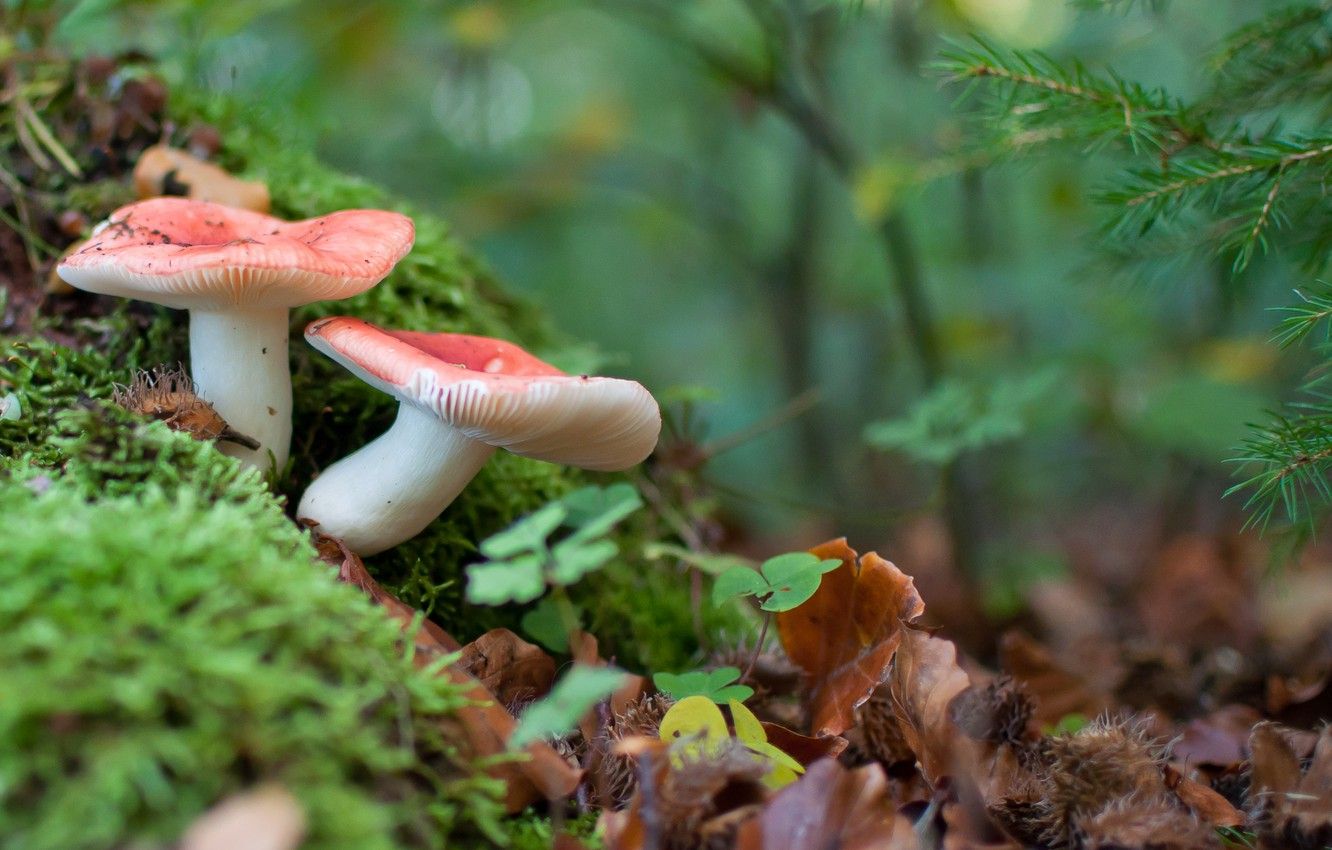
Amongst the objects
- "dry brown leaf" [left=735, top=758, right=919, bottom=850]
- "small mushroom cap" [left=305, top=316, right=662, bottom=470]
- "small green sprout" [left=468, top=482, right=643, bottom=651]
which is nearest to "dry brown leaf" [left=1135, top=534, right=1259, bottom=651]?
"dry brown leaf" [left=735, top=758, right=919, bottom=850]

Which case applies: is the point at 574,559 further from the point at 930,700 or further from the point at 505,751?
the point at 930,700

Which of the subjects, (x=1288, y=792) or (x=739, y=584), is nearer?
(x=1288, y=792)

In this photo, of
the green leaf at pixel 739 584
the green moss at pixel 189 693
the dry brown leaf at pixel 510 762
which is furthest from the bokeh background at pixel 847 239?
the green moss at pixel 189 693

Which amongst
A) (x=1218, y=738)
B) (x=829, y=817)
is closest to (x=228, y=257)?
(x=829, y=817)

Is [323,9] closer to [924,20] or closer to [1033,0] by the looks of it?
[924,20]

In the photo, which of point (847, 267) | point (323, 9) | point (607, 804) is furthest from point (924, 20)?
point (607, 804)

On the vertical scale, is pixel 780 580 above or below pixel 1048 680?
above
